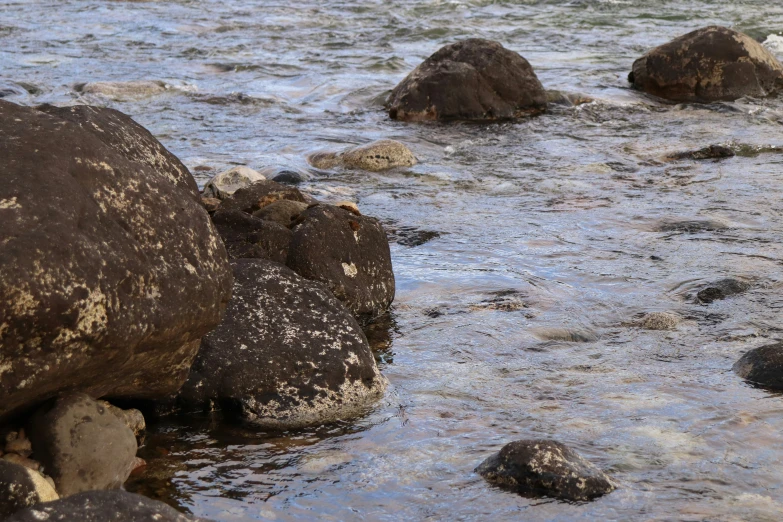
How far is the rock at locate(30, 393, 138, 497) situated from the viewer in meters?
3.49

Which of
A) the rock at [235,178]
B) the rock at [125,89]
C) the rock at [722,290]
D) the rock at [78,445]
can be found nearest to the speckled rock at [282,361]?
the rock at [78,445]

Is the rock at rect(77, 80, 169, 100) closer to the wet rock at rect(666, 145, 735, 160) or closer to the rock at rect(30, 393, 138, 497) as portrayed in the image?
the wet rock at rect(666, 145, 735, 160)

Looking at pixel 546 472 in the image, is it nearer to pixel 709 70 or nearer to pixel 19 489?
pixel 19 489

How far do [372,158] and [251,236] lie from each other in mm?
4092

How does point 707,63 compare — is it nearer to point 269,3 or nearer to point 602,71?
point 602,71

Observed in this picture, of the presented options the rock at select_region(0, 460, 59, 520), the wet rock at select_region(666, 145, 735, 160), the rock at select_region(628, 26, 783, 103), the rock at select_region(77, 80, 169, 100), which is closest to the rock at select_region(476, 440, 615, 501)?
the rock at select_region(0, 460, 59, 520)

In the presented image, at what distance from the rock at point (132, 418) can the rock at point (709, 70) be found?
9.57 m

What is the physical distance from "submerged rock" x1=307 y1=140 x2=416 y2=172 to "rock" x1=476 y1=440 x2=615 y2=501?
5678mm

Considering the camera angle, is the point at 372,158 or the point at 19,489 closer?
the point at 19,489

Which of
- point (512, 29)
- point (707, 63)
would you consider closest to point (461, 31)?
point (512, 29)

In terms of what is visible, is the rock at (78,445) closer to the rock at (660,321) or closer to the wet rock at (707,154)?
the rock at (660,321)

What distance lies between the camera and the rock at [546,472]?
373 centimetres

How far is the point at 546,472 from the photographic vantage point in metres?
3.76

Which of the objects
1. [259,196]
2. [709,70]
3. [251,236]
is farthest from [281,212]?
[709,70]
